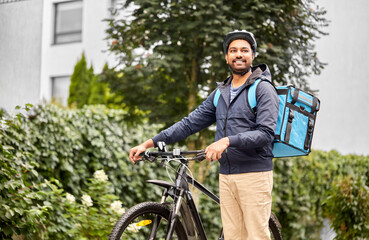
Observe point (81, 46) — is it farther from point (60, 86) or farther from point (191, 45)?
point (191, 45)

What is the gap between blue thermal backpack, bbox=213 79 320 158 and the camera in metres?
3.36

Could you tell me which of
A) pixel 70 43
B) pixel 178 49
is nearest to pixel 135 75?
pixel 178 49

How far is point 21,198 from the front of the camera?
4.65m

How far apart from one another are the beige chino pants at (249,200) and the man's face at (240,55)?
0.71 meters

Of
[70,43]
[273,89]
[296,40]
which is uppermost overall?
[70,43]

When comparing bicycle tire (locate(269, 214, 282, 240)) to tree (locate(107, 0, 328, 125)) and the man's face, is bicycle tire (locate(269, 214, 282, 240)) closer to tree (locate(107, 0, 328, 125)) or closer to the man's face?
the man's face

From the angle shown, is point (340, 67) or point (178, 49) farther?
point (340, 67)

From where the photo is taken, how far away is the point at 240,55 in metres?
3.39

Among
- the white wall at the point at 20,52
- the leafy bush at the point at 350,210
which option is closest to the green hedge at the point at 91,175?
the leafy bush at the point at 350,210

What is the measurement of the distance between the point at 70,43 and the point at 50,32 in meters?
1.01

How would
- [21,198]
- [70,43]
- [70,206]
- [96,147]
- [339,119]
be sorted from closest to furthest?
[21,198] < [70,206] < [96,147] < [339,119] < [70,43]

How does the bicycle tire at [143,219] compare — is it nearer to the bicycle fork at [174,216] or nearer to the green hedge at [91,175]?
the bicycle fork at [174,216]

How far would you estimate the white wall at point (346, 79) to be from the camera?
35.6 ft

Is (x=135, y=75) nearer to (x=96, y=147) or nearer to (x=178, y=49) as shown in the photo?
(x=178, y=49)
